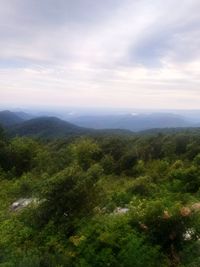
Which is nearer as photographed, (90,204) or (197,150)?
(90,204)

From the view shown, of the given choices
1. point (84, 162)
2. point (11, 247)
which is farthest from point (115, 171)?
point (11, 247)

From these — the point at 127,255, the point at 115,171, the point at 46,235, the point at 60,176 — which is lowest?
the point at 115,171

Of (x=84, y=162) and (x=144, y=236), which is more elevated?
(x=144, y=236)

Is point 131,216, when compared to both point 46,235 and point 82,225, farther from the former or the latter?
point 46,235

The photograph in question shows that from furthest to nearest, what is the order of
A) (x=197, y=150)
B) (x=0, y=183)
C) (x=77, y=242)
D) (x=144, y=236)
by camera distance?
(x=197, y=150)
(x=0, y=183)
(x=77, y=242)
(x=144, y=236)

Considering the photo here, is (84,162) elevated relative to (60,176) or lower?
lower

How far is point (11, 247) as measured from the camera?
10.8 meters

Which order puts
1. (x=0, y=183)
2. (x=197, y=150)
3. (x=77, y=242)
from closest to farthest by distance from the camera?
(x=77, y=242), (x=0, y=183), (x=197, y=150)

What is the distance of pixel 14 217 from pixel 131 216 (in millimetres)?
5007

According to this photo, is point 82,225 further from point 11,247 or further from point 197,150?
point 197,150

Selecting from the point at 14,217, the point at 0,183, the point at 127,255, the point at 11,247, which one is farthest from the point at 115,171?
the point at 127,255

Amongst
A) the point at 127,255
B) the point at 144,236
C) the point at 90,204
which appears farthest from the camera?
the point at 90,204

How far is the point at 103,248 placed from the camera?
368 inches

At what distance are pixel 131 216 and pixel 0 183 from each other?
14.5 metres
